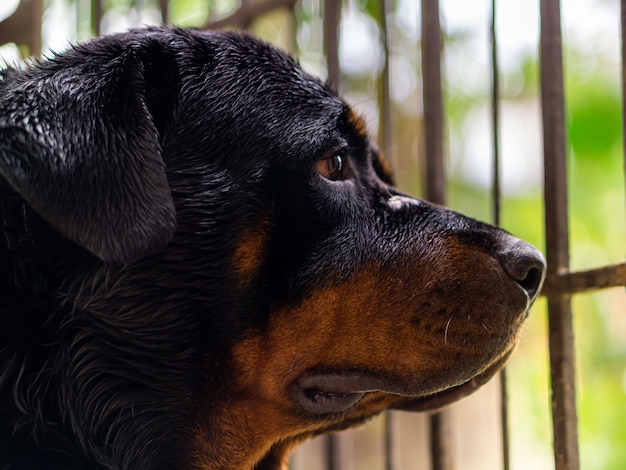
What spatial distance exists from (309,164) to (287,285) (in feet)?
0.89

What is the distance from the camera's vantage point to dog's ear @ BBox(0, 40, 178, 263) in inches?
50.2

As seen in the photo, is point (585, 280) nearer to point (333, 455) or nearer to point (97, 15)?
point (333, 455)

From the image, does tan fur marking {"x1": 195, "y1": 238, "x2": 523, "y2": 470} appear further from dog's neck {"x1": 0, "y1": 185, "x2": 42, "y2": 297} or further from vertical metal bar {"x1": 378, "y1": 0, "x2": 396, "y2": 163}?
vertical metal bar {"x1": 378, "y1": 0, "x2": 396, "y2": 163}

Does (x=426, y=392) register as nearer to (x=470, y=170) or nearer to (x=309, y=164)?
(x=309, y=164)

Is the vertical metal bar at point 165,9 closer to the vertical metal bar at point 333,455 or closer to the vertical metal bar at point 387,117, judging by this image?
the vertical metal bar at point 387,117

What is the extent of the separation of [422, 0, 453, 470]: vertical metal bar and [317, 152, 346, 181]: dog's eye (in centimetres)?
56

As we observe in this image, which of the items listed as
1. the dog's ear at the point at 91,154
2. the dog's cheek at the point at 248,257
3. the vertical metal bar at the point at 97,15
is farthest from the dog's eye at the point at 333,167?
the vertical metal bar at the point at 97,15

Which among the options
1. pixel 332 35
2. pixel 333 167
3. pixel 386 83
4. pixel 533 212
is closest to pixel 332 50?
pixel 332 35

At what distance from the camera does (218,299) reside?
60.0 inches

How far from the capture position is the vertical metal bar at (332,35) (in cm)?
253

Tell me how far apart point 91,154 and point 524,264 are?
3.02ft

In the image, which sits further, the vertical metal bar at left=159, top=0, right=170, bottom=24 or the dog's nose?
the vertical metal bar at left=159, top=0, right=170, bottom=24

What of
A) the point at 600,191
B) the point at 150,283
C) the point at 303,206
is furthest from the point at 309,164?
the point at 600,191

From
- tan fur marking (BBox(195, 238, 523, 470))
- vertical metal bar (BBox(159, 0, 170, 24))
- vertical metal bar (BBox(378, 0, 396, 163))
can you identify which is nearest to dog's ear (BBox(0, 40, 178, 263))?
tan fur marking (BBox(195, 238, 523, 470))
